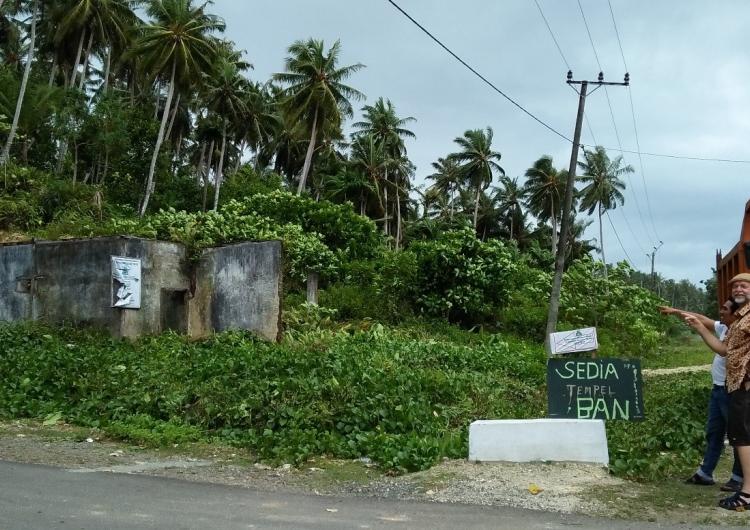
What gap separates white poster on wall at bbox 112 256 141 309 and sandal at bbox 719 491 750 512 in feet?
43.2

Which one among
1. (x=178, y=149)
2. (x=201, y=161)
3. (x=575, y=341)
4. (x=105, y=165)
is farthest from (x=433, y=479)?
(x=178, y=149)

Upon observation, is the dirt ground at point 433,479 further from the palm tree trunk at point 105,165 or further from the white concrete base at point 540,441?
the palm tree trunk at point 105,165

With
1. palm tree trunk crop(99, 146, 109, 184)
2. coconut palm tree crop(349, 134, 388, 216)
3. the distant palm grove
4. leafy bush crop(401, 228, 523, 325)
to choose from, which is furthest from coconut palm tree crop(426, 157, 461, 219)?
leafy bush crop(401, 228, 523, 325)

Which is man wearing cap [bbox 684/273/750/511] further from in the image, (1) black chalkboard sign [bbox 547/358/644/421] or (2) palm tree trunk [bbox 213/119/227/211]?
(2) palm tree trunk [bbox 213/119/227/211]

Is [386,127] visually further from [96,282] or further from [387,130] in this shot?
[96,282]

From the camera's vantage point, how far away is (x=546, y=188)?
5447 cm

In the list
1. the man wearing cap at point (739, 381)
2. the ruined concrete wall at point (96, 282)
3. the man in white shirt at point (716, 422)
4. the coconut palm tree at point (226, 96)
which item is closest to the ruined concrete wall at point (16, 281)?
the ruined concrete wall at point (96, 282)

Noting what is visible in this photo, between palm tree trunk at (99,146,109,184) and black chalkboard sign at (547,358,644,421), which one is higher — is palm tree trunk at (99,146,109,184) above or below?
above

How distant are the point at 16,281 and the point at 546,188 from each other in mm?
43592

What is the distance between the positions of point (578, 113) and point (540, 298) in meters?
9.40

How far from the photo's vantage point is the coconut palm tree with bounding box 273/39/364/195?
38.2 m

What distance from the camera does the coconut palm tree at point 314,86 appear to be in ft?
125

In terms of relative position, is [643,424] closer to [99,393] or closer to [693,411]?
[693,411]

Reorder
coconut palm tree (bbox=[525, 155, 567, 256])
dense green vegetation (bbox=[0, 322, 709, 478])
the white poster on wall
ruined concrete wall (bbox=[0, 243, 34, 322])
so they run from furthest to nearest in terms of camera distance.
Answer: coconut palm tree (bbox=[525, 155, 567, 256]) < ruined concrete wall (bbox=[0, 243, 34, 322]) < the white poster on wall < dense green vegetation (bbox=[0, 322, 709, 478])
